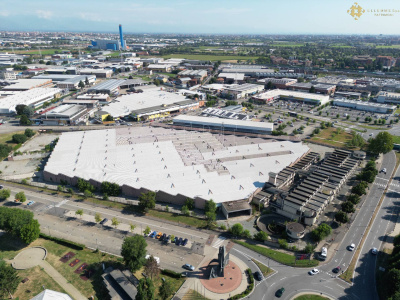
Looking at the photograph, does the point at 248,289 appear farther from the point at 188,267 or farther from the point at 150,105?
the point at 150,105

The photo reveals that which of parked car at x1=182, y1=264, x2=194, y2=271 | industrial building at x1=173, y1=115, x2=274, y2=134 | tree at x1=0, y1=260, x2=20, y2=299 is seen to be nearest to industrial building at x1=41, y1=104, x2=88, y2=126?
industrial building at x1=173, y1=115, x2=274, y2=134

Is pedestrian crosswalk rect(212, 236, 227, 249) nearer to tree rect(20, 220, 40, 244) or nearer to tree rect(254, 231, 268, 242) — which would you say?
tree rect(254, 231, 268, 242)

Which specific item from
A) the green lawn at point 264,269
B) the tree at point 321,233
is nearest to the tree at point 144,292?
the green lawn at point 264,269

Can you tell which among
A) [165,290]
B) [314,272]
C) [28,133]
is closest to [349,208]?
[314,272]

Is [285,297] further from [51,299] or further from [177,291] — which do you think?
[51,299]

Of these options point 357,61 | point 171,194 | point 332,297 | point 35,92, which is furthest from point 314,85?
point 35,92

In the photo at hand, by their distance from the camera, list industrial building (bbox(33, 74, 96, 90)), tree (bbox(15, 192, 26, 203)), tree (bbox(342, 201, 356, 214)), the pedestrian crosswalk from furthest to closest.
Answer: industrial building (bbox(33, 74, 96, 90)) → tree (bbox(15, 192, 26, 203)) → tree (bbox(342, 201, 356, 214)) → the pedestrian crosswalk
